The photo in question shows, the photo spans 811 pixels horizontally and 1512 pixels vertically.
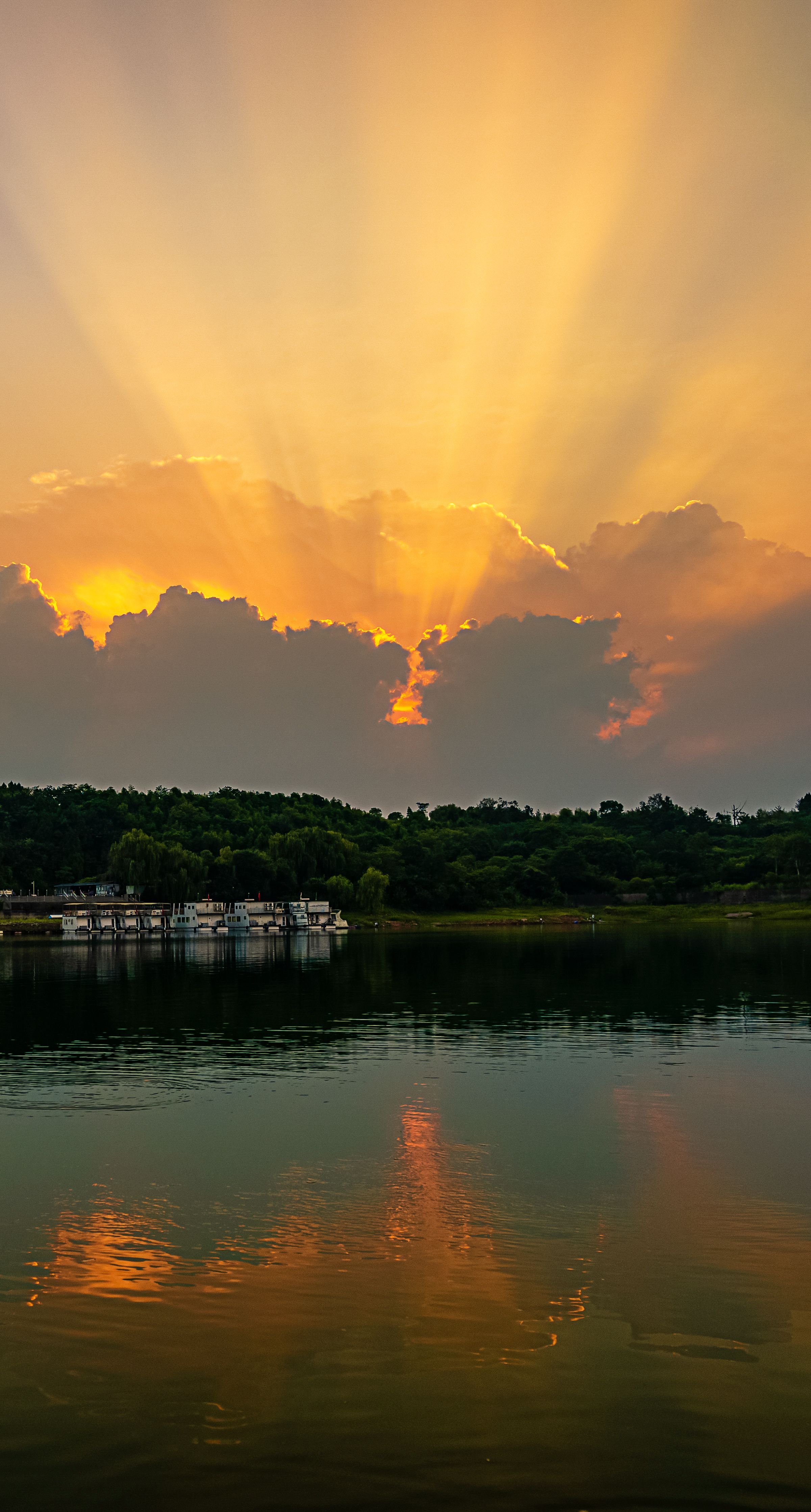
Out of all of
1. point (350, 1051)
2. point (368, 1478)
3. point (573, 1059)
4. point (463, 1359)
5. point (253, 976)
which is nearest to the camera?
point (368, 1478)

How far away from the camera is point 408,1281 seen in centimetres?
2189

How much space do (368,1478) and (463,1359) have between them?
3.92 meters

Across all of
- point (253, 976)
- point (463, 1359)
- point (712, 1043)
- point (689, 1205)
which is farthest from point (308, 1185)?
point (253, 976)

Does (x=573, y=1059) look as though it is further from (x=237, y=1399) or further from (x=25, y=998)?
(x=25, y=998)

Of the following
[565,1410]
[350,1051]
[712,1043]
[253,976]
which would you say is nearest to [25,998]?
[253,976]

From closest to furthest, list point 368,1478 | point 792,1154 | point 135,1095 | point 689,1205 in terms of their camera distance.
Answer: point 368,1478 < point 689,1205 < point 792,1154 < point 135,1095

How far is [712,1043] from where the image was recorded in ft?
186

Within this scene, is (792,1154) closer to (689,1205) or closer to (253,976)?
(689,1205)

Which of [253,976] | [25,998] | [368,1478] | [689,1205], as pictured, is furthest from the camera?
[253,976]

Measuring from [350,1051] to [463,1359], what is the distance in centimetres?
3801

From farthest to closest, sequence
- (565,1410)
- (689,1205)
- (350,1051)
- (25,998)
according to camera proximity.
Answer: (25,998) < (350,1051) < (689,1205) < (565,1410)

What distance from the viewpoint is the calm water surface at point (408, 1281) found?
1495 centimetres

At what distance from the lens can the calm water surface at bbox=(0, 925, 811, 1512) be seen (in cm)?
1495

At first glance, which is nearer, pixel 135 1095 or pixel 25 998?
pixel 135 1095
